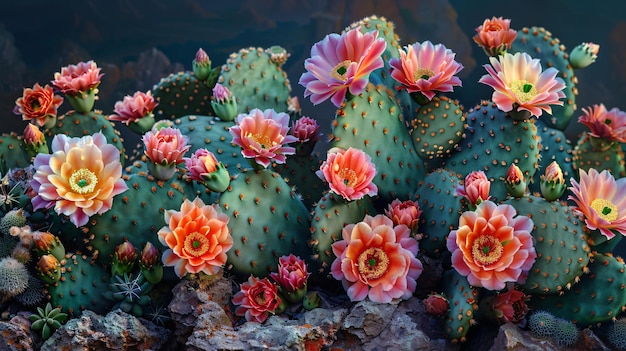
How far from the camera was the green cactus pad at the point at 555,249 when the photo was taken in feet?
5.74

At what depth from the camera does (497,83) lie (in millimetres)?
1980

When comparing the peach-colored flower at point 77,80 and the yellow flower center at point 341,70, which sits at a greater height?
the yellow flower center at point 341,70

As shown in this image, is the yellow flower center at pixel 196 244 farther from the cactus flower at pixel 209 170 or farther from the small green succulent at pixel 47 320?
the small green succulent at pixel 47 320

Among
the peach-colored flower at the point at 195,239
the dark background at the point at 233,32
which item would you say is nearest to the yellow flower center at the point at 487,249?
the peach-colored flower at the point at 195,239

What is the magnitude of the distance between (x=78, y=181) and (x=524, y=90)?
4.19ft

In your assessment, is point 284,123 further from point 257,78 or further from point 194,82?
point 194,82

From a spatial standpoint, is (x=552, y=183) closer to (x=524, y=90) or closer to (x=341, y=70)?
(x=524, y=90)

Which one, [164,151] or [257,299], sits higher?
[164,151]

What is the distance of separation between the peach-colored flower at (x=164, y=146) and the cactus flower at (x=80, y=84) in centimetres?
41

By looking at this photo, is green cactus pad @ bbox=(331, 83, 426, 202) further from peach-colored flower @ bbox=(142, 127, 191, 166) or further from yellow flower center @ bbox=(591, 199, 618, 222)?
yellow flower center @ bbox=(591, 199, 618, 222)

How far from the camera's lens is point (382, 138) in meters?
2.09

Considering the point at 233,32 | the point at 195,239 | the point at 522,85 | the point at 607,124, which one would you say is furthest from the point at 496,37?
the point at 233,32

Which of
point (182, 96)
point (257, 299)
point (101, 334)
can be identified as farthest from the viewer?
point (182, 96)

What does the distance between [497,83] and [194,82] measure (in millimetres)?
1213
